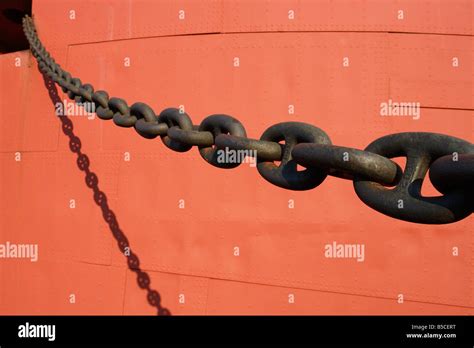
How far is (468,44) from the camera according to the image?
381 centimetres

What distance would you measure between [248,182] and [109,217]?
5.00 ft

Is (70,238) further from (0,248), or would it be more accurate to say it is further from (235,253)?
(235,253)

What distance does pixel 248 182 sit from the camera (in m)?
3.89

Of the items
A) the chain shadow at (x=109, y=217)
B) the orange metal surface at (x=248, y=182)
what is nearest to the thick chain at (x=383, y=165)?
the orange metal surface at (x=248, y=182)

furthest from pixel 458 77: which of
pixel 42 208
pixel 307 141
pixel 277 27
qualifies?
pixel 42 208

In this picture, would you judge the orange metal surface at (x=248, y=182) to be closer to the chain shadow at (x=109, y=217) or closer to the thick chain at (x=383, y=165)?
the chain shadow at (x=109, y=217)

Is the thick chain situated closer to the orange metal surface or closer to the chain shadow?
the orange metal surface

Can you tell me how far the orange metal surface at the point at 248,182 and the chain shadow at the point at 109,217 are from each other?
0.06 metres

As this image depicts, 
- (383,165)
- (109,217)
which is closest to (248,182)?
(109,217)

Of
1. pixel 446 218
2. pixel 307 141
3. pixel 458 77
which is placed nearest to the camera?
pixel 446 218

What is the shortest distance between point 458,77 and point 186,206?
285 centimetres

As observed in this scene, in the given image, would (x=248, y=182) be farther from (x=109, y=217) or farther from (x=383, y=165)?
(x=383, y=165)
